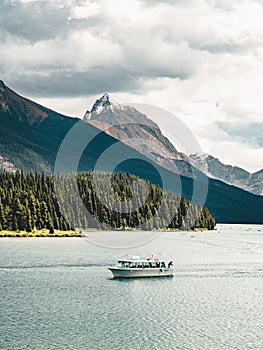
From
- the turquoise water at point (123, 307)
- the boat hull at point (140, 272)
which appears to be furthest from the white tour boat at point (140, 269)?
the turquoise water at point (123, 307)

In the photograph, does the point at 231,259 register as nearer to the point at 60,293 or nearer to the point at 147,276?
the point at 147,276

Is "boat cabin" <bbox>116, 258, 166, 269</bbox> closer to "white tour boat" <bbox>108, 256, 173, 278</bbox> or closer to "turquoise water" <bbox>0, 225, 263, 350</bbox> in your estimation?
"white tour boat" <bbox>108, 256, 173, 278</bbox>

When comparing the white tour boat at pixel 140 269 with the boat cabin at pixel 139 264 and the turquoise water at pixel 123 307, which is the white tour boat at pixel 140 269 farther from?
the turquoise water at pixel 123 307

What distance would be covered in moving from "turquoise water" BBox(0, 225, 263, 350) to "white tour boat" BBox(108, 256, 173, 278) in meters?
2.64

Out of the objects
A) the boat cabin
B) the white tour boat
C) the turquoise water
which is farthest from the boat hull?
the turquoise water

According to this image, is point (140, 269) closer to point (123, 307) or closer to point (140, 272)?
point (140, 272)

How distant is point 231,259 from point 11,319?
117 m

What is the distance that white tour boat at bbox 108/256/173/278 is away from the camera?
139 metres

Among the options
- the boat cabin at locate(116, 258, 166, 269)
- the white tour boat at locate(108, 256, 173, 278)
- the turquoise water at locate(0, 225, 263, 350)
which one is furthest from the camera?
→ the boat cabin at locate(116, 258, 166, 269)

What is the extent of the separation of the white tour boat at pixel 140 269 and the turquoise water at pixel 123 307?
2.64m

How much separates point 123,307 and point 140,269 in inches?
1698

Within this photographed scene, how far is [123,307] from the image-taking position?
101m

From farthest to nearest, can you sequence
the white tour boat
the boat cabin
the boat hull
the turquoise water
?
the boat cabin, the white tour boat, the boat hull, the turquoise water

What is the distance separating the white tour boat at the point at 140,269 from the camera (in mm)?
139375
